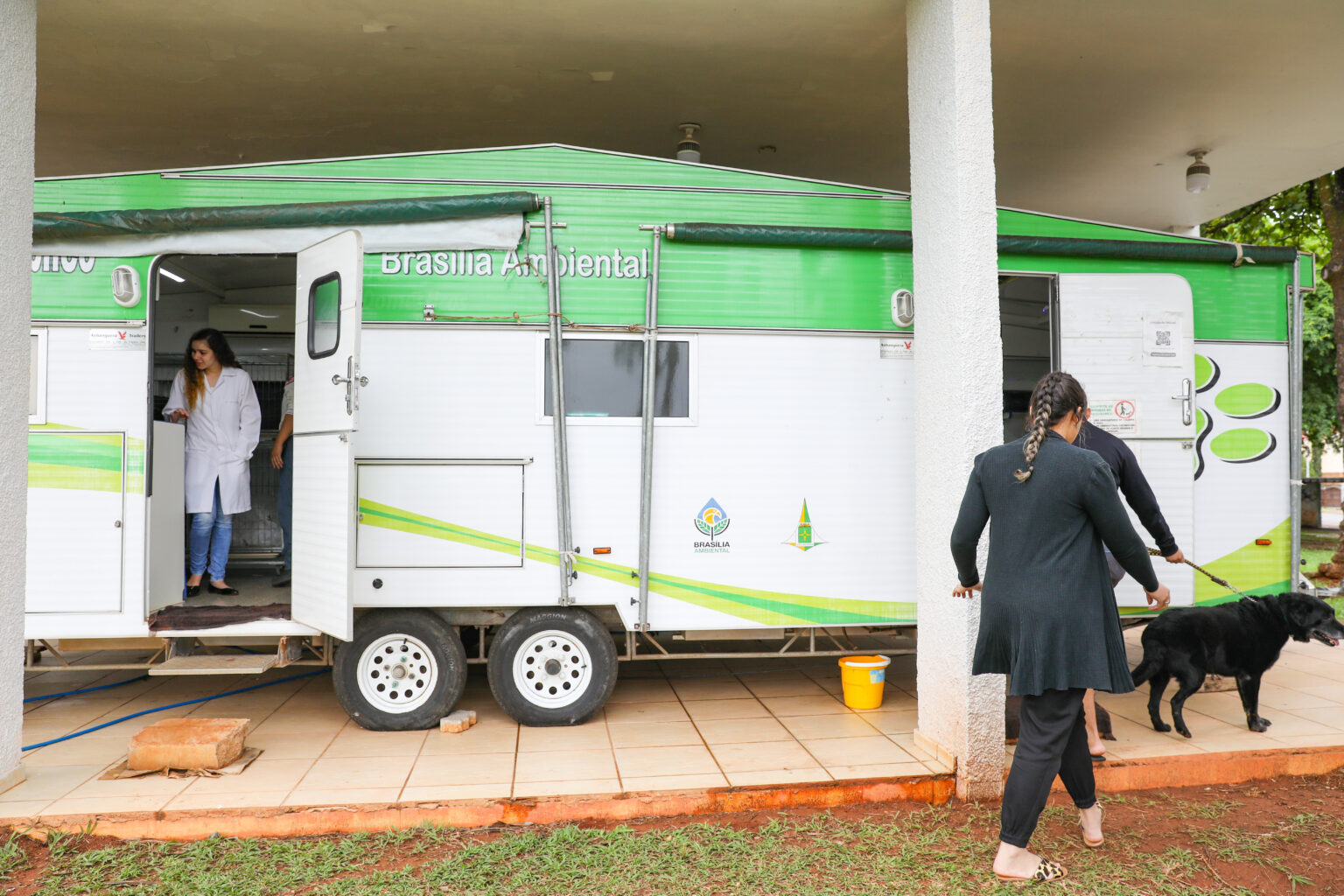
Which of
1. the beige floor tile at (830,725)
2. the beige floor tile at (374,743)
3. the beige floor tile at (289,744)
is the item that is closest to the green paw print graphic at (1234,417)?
the beige floor tile at (830,725)

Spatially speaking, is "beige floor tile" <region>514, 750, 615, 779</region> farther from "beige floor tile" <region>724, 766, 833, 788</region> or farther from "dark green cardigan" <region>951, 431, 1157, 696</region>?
"dark green cardigan" <region>951, 431, 1157, 696</region>

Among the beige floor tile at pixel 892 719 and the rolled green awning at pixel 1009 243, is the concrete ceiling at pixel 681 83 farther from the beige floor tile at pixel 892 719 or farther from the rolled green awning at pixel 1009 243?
the beige floor tile at pixel 892 719

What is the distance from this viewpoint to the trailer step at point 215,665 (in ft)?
15.2

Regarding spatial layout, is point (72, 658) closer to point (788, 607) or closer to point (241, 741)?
point (241, 741)

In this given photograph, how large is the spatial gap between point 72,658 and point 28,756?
2389 mm

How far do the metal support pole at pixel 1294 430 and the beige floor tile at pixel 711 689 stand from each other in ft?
11.5

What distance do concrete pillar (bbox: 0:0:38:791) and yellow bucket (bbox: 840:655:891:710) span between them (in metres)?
4.20

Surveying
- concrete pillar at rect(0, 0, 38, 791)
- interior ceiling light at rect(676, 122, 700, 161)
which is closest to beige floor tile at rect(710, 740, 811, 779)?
concrete pillar at rect(0, 0, 38, 791)

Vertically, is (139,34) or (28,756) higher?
(139,34)

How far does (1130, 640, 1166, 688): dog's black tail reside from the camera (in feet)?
15.1

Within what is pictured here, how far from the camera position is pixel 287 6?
5.20 m

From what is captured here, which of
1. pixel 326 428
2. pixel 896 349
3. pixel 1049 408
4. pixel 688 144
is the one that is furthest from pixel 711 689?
pixel 688 144

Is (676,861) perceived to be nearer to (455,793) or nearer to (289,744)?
(455,793)

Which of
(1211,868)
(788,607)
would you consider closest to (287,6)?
(788,607)
